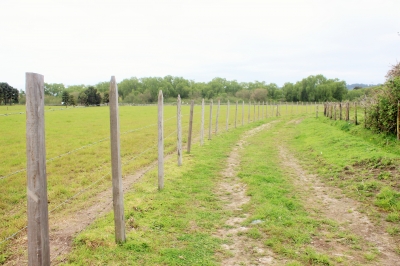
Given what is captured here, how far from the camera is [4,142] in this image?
16094 millimetres

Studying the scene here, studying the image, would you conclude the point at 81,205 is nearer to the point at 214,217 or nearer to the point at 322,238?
the point at 214,217

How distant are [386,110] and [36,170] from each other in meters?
13.8

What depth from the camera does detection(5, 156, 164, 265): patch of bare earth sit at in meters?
3.97

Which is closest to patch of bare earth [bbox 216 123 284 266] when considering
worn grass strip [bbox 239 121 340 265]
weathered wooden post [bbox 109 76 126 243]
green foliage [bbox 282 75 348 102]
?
worn grass strip [bbox 239 121 340 265]

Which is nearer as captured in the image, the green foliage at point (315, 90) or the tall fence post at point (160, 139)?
the tall fence post at point (160, 139)

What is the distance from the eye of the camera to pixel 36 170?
2.77m

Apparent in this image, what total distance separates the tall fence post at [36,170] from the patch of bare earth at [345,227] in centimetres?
373

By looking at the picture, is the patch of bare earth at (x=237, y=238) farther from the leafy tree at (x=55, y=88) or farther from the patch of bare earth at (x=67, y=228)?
the leafy tree at (x=55, y=88)

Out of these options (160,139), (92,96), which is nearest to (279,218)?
(160,139)

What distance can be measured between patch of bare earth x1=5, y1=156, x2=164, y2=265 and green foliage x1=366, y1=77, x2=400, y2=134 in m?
11.3

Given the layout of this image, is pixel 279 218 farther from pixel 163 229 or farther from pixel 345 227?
pixel 163 229

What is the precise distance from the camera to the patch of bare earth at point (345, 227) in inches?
162

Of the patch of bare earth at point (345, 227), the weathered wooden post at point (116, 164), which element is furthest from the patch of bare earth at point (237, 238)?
the weathered wooden post at point (116, 164)

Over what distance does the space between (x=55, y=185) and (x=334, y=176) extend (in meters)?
7.80
